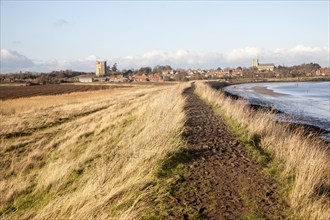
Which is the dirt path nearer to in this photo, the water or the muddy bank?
the muddy bank

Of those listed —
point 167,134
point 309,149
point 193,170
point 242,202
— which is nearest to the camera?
point 242,202

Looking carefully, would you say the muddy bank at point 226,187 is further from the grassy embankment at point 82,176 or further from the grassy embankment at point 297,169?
the grassy embankment at point 82,176

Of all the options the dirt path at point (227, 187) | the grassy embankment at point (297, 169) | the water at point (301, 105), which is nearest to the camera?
the grassy embankment at point (297, 169)

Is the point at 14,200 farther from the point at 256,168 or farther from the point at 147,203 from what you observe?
the point at 256,168

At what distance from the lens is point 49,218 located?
5.31 metres

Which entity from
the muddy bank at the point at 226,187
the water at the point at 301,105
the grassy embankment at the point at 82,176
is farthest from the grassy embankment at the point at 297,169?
the water at the point at 301,105

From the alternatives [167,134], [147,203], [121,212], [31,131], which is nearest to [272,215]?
[147,203]

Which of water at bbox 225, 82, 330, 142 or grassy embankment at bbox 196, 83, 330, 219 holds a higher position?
grassy embankment at bbox 196, 83, 330, 219

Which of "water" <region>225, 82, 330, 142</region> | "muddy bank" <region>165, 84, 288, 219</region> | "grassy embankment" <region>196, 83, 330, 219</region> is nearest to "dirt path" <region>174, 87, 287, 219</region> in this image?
"muddy bank" <region>165, 84, 288, 219</region>

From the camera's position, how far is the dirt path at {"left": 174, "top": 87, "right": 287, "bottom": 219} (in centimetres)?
565

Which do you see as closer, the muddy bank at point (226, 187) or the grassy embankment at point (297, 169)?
the grassy embankment at point (297, 169)

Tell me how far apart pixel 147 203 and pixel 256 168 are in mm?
3315

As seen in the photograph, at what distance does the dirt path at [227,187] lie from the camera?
565cm

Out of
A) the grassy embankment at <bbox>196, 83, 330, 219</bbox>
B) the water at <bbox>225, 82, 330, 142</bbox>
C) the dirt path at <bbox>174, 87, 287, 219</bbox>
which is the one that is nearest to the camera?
the grassy embankment at <bbox>196, 83, 330, 219</bbox>
